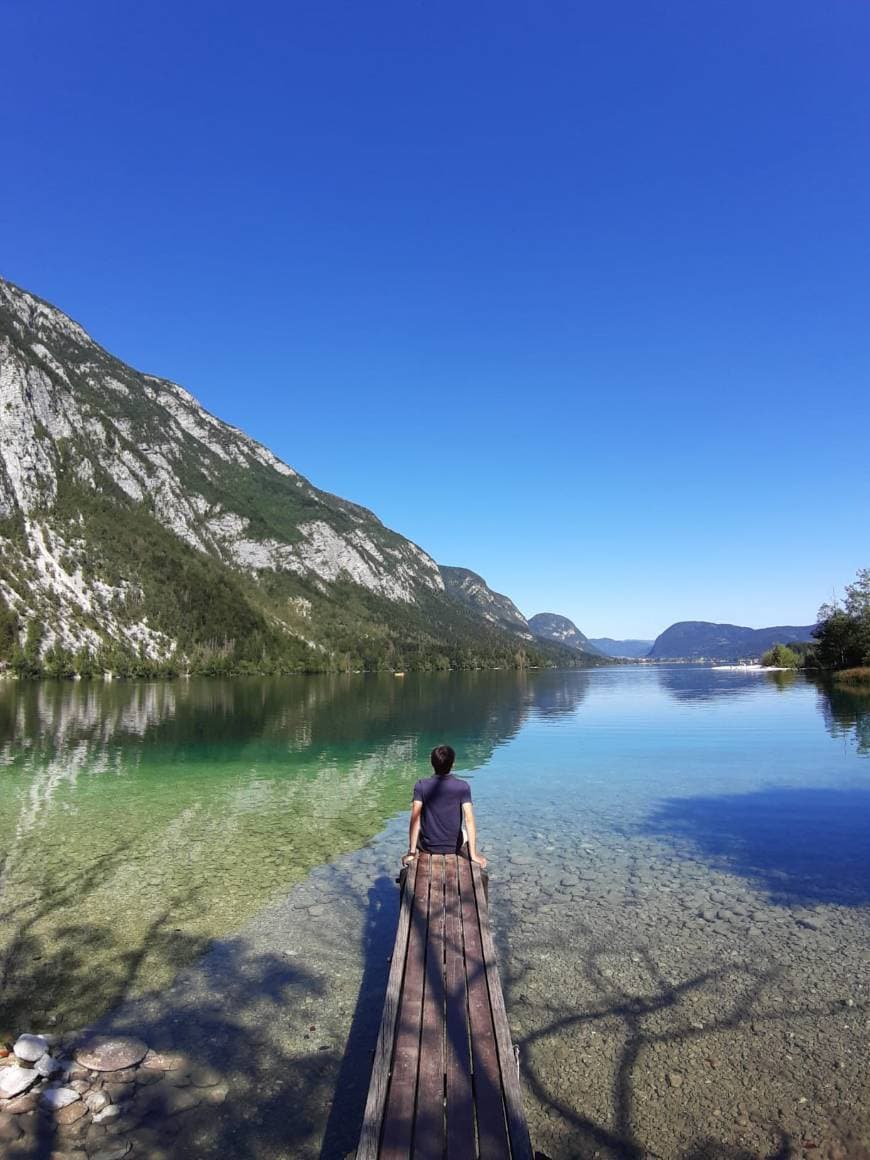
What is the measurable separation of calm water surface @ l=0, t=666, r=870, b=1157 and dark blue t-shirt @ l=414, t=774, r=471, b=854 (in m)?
2.20

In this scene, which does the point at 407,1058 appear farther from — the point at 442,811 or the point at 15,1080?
the point at 442,811

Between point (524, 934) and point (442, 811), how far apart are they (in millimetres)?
3280

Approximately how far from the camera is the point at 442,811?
11.9 m

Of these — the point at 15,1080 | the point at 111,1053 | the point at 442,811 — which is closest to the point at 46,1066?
the point at 15,1080

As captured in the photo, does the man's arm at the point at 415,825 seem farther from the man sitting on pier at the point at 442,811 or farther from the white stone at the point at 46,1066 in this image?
the white stone at the point at 46,1066

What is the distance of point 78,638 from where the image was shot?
18125 centimetres

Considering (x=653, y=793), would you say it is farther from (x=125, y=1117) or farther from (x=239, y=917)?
(x=125, y=1117)

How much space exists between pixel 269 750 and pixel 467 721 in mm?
24340

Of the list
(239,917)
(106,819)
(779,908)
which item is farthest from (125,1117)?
(106,819)

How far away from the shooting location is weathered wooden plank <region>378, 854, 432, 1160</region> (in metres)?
5.11

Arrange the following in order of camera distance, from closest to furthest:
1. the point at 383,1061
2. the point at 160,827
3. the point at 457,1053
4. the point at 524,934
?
the point at 383,1061, the point at 457,1053, the point at 524,934, the point at 160,827

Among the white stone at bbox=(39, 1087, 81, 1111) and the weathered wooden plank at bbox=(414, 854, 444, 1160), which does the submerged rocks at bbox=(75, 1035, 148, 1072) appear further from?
the weathered wooden plank at bbox=(414, 854, 444, 1160)

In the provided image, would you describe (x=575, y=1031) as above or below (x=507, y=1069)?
below

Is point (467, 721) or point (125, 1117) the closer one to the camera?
point (125, 1117)
